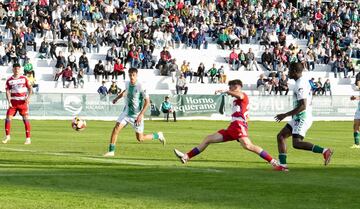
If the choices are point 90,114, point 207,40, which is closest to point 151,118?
point 90,114

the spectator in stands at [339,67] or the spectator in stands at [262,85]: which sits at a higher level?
the spectator in stands at [339,67]

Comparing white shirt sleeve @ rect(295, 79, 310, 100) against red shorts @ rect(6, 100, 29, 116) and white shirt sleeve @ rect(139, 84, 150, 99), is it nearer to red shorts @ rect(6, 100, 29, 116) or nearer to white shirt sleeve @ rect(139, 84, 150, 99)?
white shirt sleeve @ rect(139, 84, 150, 99)

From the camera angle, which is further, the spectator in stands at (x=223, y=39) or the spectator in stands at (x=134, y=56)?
the spectator in stands at (x=223, y=39)

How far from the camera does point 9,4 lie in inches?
2520

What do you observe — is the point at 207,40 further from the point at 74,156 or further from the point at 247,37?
the point at 74,156

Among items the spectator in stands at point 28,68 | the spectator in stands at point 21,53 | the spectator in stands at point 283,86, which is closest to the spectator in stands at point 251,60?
the spectator in stands at point 283,86

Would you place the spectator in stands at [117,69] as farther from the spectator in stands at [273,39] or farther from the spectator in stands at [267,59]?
the spectator in stands at [273,39]

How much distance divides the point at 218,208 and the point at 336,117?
47.3 metres

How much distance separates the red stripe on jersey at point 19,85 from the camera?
28.1m

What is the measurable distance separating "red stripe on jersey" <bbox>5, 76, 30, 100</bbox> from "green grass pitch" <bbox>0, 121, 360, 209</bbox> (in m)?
2.22

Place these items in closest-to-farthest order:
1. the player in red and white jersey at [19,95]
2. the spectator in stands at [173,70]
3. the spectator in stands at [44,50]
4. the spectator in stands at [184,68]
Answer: the player in red and white jersey at [19,95] → the spectator in stands at [44,50] → the spectator in stands at [173,70] → the spectator in stands at [184,68]

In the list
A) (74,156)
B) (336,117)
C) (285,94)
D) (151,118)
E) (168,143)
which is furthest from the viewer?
(285,94)

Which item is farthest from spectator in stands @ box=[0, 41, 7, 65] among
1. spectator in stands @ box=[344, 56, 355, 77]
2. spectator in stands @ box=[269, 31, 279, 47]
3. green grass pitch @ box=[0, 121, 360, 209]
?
green grass pitch @ box=[0, 121, 360, 209]

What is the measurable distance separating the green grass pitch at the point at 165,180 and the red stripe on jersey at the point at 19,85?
7.29ft
